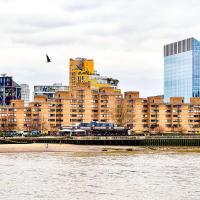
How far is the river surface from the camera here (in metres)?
54.1

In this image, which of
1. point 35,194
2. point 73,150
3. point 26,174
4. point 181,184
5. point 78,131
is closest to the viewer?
point 35,194

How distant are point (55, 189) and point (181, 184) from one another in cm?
1465

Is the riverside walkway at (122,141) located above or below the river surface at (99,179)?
above

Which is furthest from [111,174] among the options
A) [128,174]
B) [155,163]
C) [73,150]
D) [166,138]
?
[166,138]

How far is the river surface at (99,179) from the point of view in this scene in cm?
5406

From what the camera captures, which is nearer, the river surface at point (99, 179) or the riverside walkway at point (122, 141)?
the river surface at point (99, 179)

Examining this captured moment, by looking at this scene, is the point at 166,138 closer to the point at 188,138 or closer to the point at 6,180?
the point at 188,138

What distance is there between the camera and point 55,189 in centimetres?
5750

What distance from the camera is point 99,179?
6575cm

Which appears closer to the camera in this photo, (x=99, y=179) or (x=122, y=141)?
(x=99, y=179)

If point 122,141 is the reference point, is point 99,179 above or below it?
below

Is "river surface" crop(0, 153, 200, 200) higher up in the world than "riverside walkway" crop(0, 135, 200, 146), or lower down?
lower down

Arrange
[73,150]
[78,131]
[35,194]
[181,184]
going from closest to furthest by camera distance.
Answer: [35,194], [181,184], [73,150], [78,131]

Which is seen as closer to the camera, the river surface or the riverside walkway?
the river surface
